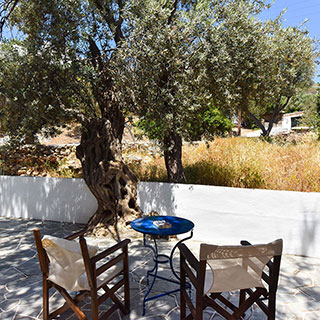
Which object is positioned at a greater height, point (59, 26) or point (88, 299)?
point (59, 26)

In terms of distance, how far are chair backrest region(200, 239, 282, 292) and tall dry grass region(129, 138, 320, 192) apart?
3172 millimetres

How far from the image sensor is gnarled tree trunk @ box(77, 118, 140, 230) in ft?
17.2

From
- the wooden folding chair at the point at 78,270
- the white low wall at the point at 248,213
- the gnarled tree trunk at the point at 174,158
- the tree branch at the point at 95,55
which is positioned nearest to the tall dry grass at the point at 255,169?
the gnarled tree trunk at the point at 174,158

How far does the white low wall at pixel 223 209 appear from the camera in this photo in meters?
4.39

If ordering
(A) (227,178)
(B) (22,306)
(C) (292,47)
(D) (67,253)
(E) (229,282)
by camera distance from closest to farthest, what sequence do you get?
(E) (229,282)
(D) (67,253)
(B) (22,306)
(A) (227,178)
(C) (292,47)

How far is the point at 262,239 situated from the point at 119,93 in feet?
11.8

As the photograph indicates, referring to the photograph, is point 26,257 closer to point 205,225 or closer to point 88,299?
point 88,299

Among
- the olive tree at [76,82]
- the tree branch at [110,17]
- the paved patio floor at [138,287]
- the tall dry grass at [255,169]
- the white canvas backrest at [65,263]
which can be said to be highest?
the tree branch at [110,17]

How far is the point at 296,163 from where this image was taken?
5.32 metres

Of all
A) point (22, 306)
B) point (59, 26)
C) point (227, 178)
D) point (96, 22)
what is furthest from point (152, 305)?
point (96, 22)

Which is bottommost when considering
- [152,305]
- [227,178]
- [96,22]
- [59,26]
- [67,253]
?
[152,305]

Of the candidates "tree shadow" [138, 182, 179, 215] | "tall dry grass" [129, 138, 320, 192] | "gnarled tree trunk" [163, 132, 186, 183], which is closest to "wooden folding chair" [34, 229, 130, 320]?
"tree shadow" [138, 182, 179, 215]

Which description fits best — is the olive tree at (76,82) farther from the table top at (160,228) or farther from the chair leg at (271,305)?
the chair leg at (271,305)

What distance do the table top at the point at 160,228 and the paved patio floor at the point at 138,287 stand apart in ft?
2.72
